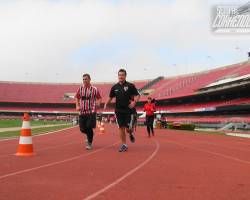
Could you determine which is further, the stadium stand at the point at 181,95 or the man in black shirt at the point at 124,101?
the stadium stand at the point at 181,95

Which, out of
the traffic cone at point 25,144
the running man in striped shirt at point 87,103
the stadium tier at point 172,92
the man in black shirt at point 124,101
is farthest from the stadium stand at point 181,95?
the traffic cone at point 25,144

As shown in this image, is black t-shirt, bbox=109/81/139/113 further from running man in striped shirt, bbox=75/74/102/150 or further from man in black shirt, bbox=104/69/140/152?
running man in striped shirt, bbox=75/74/102/150

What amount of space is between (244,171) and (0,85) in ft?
324

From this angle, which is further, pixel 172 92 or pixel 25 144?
pixel 172 92

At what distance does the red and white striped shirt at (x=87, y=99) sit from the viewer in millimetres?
10422

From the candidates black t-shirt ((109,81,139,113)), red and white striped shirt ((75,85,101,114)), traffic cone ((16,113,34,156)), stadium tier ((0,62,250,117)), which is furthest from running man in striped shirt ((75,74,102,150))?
stadium tier ((0,62,250,117))

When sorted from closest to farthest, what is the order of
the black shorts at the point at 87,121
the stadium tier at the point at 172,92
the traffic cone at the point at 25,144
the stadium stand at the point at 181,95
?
the traffic cone at the point at 25,144, the black shorts at the point at 87,121, the stadium stand at the point at 181,95, the stadium tier at the point at 172,92

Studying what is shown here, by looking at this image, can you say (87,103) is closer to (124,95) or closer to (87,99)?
(87,99)

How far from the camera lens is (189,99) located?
63.4 meters

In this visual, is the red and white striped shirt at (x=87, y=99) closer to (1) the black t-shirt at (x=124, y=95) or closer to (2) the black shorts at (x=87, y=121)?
(2) the black shorts at (x=87, y=121)

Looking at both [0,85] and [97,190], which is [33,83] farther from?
[97,190]

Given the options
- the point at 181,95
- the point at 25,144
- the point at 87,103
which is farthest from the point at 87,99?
the point at 181,95

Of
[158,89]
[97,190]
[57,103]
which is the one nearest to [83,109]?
[97,190]

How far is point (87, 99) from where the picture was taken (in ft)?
34.2
